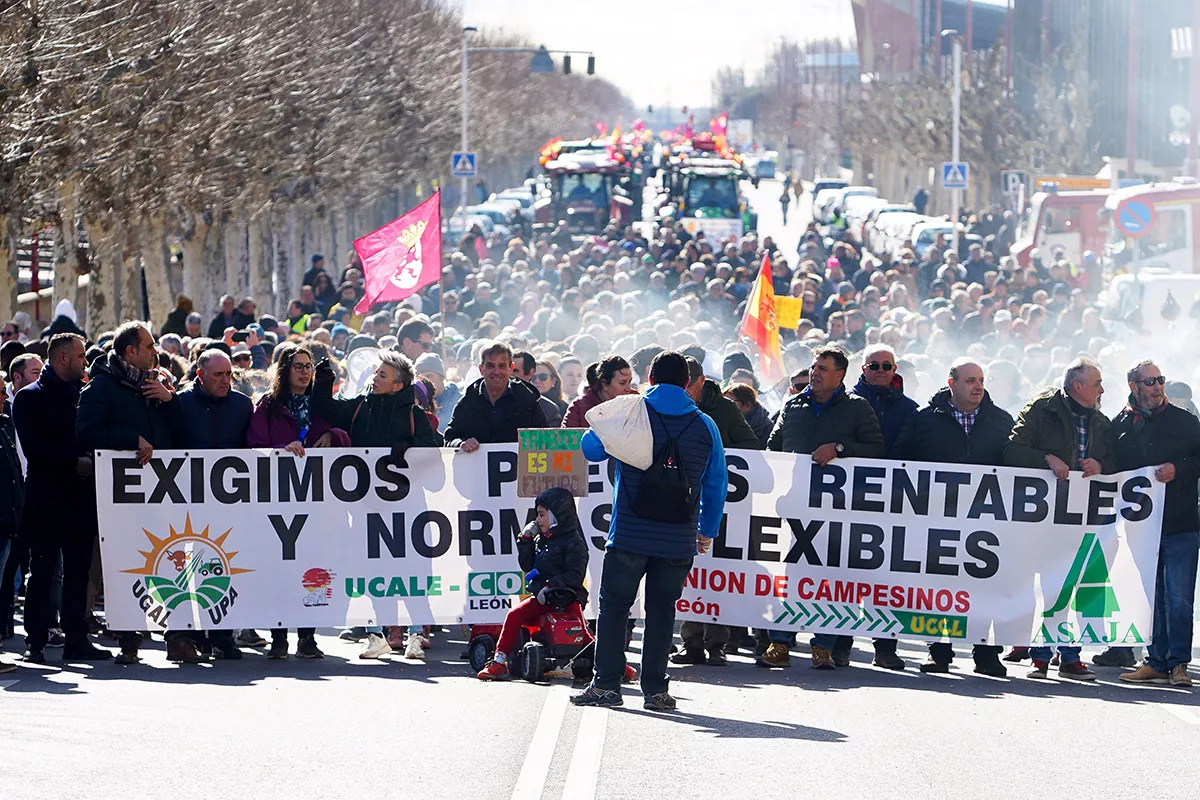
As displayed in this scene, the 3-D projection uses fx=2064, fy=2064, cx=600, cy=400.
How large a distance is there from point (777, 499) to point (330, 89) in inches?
1144

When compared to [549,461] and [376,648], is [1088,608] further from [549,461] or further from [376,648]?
[376,648]

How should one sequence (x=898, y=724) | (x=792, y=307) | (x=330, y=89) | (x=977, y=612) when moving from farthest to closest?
(x=330, y=89) < (x=792, y=307) < (x=977, y=612) < (x=898, y=724)

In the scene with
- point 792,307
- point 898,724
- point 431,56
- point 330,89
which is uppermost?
point 431,56

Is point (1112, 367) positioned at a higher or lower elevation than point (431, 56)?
lower

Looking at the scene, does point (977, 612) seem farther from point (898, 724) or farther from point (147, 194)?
point (147, 194)

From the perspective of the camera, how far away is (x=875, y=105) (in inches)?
3531

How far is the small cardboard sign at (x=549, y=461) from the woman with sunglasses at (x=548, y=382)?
1863 mm

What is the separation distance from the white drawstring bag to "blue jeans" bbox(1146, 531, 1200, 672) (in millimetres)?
3401

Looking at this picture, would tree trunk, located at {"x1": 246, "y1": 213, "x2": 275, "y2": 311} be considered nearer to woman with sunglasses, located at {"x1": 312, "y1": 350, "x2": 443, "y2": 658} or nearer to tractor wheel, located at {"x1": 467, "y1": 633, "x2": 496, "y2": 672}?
woman with sunglasses, located at {"x1": 312, "y1": 350, "x2": 443, "y2": 658}

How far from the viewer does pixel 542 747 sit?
867cm

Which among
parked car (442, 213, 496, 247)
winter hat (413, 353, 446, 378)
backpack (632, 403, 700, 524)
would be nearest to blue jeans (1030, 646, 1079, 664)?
backpack (632, 403, 700, 524)

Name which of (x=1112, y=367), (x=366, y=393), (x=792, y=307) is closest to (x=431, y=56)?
(x=792, y=307)

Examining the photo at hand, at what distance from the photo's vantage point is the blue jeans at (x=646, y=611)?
9594 millimetres

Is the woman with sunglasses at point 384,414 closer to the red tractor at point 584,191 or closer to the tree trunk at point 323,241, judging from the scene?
the tree trunk at point 323,241
